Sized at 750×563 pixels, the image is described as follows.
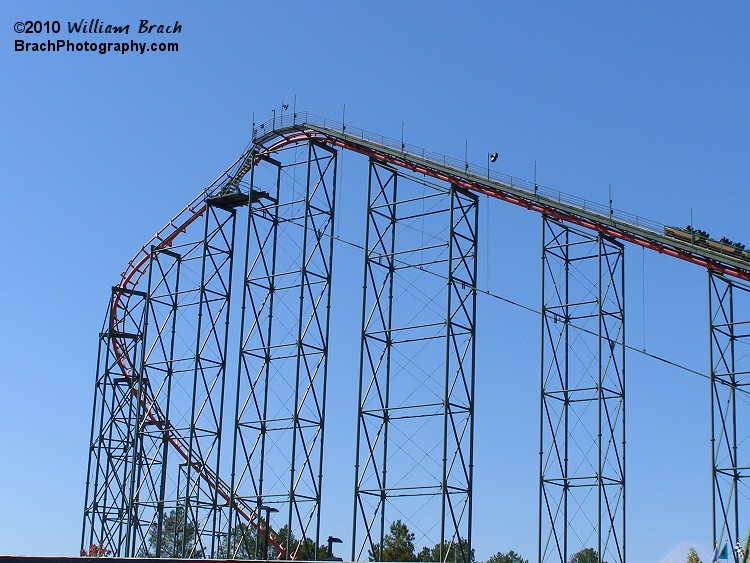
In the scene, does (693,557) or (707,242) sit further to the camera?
(693,557)

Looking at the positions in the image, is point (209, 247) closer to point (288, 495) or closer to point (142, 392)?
point (142, 392)

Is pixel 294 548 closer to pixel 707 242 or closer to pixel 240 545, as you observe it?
pixel 240 545

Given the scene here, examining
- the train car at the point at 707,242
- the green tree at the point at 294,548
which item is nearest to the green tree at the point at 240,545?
the green tree at the point at 294,548

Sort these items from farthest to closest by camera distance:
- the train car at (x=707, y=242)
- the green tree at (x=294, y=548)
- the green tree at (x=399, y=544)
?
the green tree at (x=399, y=544) < the green tree at (x=294, y=548) < the train car at (x=707, y=242)

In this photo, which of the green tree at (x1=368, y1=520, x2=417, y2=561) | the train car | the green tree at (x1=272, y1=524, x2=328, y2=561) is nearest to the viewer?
the train car

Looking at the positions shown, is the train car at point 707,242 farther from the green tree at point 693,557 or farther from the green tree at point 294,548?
the green tree at point 693,557

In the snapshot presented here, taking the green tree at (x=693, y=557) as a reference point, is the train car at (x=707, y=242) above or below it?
above

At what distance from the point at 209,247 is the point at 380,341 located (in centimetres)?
869

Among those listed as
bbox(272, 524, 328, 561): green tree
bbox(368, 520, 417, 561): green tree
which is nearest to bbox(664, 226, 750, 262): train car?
bbox(272, 524, 328, 561): green tree

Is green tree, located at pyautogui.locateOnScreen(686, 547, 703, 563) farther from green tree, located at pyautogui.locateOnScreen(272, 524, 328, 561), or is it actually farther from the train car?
the train car

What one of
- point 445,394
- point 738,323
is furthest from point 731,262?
point 445,394

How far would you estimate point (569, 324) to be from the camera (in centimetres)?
2958

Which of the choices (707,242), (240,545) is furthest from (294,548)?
(707,242)

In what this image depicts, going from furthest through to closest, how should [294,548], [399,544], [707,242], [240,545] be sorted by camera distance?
1. [399,544]
2. [294,548]
3. [240,545]
4. [707,242]
